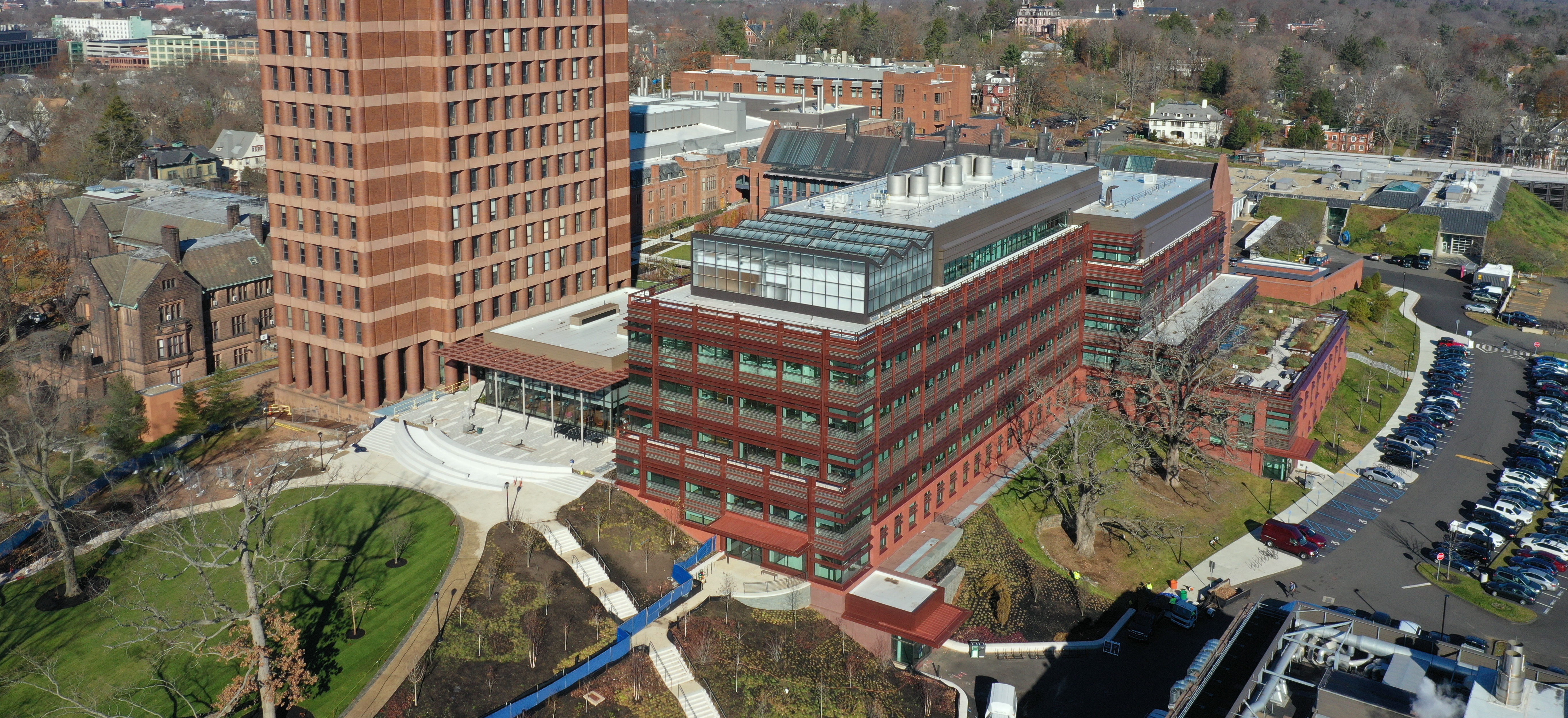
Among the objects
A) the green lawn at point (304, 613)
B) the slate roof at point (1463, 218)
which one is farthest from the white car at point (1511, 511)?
the slate roof at point (1463, 218)

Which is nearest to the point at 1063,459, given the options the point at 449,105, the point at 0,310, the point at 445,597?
the point at 445,597

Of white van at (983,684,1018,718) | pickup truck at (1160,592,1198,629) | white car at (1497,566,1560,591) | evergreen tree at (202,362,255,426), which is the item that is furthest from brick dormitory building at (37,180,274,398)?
white car at (1497,566,1560,591)

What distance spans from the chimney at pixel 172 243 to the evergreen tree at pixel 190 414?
51.7 ft

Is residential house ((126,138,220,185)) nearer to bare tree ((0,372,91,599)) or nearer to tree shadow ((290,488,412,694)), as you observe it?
bare tree ((0,372,91,599))

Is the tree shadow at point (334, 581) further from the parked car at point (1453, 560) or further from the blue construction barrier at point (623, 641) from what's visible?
the parked car at point (1453, 560)

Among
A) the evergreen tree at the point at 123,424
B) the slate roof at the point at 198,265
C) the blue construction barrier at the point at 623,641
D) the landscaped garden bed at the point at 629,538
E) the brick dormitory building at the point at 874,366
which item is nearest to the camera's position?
the blue construction barrier at the point at 623,641

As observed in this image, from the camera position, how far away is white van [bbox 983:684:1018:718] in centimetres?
6153

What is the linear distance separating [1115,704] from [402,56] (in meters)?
62.1

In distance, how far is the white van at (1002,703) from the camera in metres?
61.5

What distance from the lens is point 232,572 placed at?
70688 mm

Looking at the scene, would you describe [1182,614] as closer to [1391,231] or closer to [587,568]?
[587,568]

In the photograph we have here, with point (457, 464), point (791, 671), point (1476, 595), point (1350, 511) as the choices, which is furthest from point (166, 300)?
point (1476, 595)

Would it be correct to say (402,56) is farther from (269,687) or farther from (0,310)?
(0,310)

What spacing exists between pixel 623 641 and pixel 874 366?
20.2 metres
